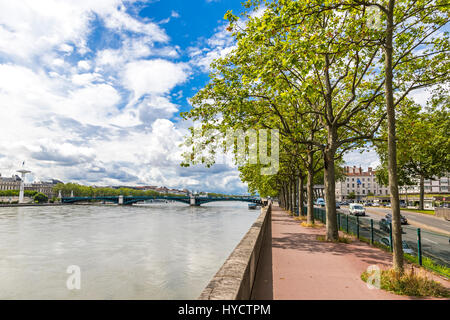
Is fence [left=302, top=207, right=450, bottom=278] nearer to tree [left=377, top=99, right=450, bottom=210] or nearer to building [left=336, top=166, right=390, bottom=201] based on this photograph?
tree [left=377, top=99, right=450, bottom=210]

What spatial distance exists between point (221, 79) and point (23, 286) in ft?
59.7

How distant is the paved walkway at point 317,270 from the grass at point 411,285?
0.28 meters

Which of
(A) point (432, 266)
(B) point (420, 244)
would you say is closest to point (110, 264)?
(B) point (420, 244)

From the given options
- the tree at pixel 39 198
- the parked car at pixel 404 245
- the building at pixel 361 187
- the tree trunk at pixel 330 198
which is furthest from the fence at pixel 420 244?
the tree at pixel 39 198

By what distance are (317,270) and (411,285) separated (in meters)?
2.33

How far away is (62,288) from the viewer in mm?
18156

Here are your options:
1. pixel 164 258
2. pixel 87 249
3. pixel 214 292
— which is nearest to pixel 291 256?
pixel 214 292

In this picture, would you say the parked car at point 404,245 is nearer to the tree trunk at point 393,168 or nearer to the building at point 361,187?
the tree trunk at point 393,168

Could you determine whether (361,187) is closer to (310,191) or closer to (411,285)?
(310,191)

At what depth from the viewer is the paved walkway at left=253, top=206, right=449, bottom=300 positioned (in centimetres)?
621

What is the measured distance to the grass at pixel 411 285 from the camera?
6.12 meters
